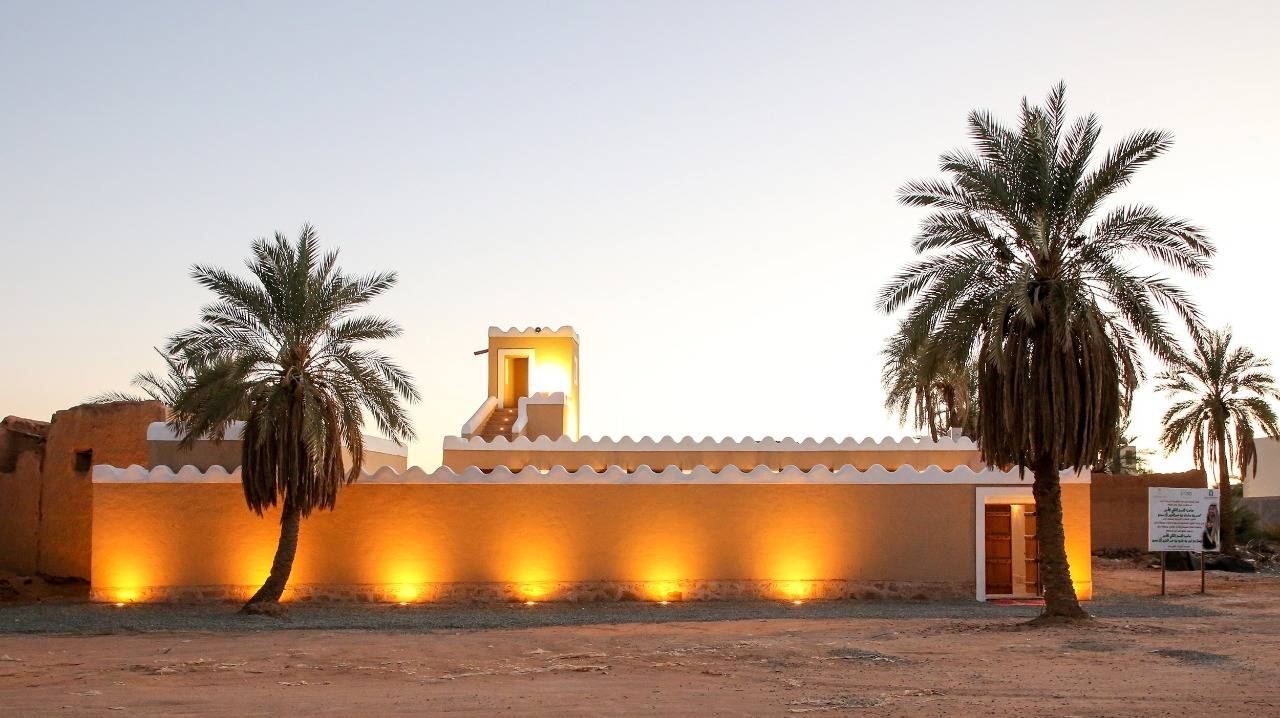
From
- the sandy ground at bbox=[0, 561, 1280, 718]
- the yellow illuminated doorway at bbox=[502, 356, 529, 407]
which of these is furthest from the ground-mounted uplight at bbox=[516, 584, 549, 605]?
the yellow illuminated doorway at bbox=[502, 356, 529, 407]

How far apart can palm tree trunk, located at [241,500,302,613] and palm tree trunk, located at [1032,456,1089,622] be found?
12.2m

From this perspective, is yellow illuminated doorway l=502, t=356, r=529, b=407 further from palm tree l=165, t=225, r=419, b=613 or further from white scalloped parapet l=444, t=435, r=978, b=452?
palm tree l=165, t=225, r=419, b=613

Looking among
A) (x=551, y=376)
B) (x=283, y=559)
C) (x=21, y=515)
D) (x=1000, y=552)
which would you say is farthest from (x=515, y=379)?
(x=1000, y=552)

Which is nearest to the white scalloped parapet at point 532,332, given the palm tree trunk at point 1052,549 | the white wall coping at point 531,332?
the white wall coping at point 531,332

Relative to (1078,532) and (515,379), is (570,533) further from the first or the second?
(515,379)

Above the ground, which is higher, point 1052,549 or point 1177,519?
point 1177,519

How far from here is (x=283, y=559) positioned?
68.6 ft

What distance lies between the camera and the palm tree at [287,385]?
67.3ft

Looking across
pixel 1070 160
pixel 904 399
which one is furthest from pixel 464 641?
pixel 904 399

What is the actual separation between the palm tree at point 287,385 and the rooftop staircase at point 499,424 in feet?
26.1

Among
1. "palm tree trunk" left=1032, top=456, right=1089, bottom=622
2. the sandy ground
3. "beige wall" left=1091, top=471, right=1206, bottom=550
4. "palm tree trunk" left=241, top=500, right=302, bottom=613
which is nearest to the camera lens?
the sandy ground

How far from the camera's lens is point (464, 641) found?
17000 mm

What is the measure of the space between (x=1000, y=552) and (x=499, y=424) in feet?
44.1

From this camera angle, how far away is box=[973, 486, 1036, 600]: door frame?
22156 millimetres
